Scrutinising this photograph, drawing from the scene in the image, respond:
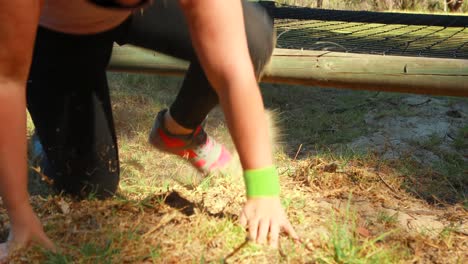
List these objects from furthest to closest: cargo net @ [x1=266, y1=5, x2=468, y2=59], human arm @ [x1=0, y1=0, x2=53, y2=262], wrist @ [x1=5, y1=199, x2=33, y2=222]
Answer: cargo net @ [x1=266, y1=5, x2=468, y2=59]
wrist @ [x1=5, y1=199, x2=33, y2=222]
human arm @ [x1=0, y1=0, x2=53, y2=262]

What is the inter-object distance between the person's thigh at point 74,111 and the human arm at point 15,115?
1.54 ft

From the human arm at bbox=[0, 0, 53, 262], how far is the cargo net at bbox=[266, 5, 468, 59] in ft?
6.66

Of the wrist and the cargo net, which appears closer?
the wrist

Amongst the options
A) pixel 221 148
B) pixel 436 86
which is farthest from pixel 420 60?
pixel 221 148

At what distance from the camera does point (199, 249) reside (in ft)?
3.88

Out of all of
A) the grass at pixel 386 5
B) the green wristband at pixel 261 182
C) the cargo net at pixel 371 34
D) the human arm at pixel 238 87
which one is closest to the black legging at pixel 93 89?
the human arm at pixel 238 87

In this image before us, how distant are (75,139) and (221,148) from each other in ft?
1.45

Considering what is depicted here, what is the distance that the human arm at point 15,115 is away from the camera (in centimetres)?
100

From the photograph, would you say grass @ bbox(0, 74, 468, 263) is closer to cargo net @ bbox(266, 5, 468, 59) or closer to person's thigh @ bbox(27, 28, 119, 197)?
person's thigh @ bbox(27, 28, 119, 197)

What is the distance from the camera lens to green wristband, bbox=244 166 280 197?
3.80ft

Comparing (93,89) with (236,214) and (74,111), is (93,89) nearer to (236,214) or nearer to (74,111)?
(74,111)

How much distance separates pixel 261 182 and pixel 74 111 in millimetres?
735

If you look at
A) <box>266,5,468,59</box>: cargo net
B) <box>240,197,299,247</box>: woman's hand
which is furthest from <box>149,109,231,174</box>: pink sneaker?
<box>266,5,468,59</box>: cargo net

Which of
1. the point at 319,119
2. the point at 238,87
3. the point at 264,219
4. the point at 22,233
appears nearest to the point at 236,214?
the point at 264,219
